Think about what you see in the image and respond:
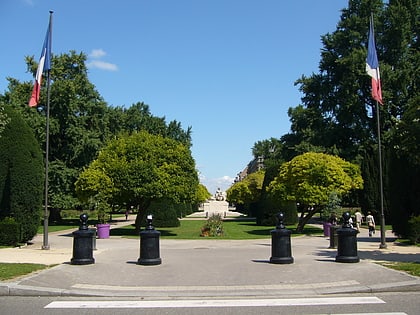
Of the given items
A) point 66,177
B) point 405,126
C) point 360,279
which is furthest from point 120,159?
point 360,279

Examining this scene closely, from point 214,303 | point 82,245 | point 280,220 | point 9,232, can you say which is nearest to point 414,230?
point 280,220

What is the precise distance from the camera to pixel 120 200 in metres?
28.1

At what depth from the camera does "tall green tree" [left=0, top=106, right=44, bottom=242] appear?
2012 centimetres

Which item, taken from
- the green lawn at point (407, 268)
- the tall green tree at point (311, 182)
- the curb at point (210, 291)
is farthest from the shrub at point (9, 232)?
the tall green tree at point (311, 182)

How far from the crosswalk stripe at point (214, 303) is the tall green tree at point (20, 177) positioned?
43.2ft

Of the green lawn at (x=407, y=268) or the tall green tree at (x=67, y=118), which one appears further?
the tall green tree at (x=67, y=118)

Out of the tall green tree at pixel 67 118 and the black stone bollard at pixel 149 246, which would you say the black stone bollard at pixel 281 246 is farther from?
the tall green tree at pixel 67 118

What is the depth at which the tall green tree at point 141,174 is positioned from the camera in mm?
26734

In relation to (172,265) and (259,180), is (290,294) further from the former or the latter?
(259,180)

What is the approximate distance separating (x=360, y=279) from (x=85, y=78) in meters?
40.1

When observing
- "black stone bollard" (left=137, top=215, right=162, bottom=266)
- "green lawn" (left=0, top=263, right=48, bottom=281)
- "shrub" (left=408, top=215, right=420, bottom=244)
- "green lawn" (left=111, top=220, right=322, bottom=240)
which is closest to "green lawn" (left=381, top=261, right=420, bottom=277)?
"black stone bollard" (left=137, top=215, right=162, bottom=266)

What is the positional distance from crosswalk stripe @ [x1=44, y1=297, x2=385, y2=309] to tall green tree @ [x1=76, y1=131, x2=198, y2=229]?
1818 centimetres

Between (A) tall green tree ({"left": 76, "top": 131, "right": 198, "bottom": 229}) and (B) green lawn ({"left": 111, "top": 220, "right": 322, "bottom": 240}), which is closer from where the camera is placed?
(A) tall green tree ({"left": 76, "top": 131, "right": 198, "bottom": 229})

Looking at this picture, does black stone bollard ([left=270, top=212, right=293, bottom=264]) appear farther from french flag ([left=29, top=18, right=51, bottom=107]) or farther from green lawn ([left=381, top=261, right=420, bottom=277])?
french flag ([left=29, top=18, right=51, bottom=107])
